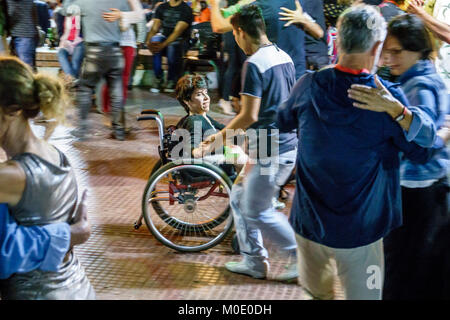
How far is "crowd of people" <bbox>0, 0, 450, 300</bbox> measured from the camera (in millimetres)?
2295

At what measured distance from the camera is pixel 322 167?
261cm

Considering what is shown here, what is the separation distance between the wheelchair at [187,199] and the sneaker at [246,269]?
0.29 metres

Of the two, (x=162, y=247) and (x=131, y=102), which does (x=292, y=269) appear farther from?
(x=131, y=102)

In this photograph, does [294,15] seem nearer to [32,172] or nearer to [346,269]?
[346,269]

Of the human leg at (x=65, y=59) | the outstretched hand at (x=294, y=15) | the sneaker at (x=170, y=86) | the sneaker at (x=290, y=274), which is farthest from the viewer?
the sneaker at (x=170, y=86)

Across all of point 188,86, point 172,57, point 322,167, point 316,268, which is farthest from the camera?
point 172,57

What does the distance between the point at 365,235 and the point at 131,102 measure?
23.7 ft

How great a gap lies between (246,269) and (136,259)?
33.7 inches

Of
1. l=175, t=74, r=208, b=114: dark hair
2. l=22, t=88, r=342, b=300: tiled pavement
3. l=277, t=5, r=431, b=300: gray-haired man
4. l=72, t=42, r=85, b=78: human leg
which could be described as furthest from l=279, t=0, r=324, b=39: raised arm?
l=72, t=42, r=85, b=78: human leg

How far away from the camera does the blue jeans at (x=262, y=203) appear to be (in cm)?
381

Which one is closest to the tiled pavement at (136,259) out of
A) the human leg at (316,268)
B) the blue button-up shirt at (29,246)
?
the blue button-up shirt at (29,246)

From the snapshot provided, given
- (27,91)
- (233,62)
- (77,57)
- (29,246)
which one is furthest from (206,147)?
(77,57)

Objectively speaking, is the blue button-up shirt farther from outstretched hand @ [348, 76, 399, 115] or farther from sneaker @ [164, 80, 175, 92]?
sneaker @ [164, 80, 175, 92]

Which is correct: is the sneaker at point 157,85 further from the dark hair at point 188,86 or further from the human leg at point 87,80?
the dark hair at point 188,86
